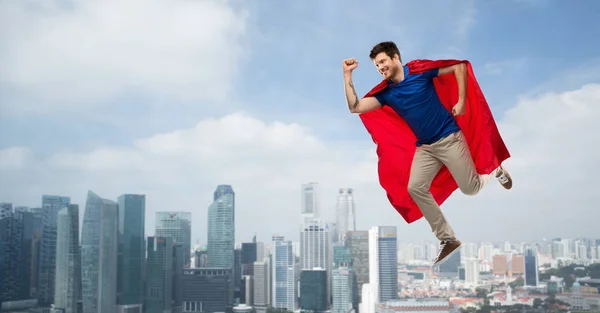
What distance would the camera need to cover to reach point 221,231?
1400 inches

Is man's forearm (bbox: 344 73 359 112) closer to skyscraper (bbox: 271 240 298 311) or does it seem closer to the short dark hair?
the short dark hair

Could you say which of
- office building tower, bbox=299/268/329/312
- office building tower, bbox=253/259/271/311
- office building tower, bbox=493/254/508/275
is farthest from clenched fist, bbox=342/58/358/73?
office building tower, bbox=253/259/271/311

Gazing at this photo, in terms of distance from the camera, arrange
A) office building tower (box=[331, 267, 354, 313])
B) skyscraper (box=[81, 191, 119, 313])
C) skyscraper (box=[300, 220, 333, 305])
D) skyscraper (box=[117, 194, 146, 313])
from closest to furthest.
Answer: skyscraper (box=[81, 191, 119, 313]) → skyscraper (box=[117, 194, 146, 313]) → office building tower (box=[331, 267, 354, 313]) → skyscraper (box=[300, 220, 333, 305])

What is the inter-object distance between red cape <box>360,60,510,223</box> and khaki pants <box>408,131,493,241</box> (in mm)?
86

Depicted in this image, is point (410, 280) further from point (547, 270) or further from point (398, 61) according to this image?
point (398, 61)

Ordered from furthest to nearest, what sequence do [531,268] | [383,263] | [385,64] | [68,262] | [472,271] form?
[383,263] → [472,271] → [68,262] → [531,268] → [385,64]

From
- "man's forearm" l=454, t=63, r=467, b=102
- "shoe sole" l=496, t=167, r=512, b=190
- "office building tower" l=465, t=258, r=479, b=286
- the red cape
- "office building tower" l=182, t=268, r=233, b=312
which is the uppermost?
"man's forearm" l=454, t=63, r=467, b=102

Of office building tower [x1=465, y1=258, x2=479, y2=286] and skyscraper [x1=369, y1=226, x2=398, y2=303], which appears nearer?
office building tower [x1=465, y1=258, x2=479, y2=286]

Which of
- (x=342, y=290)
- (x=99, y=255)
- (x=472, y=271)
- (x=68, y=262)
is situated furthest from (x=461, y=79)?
(x=342, y=290)

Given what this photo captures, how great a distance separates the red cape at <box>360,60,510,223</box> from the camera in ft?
9.07

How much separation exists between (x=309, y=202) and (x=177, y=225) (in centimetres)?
1000

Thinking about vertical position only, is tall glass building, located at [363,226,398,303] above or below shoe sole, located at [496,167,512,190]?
below

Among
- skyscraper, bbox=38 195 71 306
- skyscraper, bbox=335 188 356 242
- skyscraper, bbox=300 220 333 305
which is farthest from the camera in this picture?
skyscraper, bbox=335 188 356 242

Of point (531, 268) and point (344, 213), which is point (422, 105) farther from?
point (344, 213)
